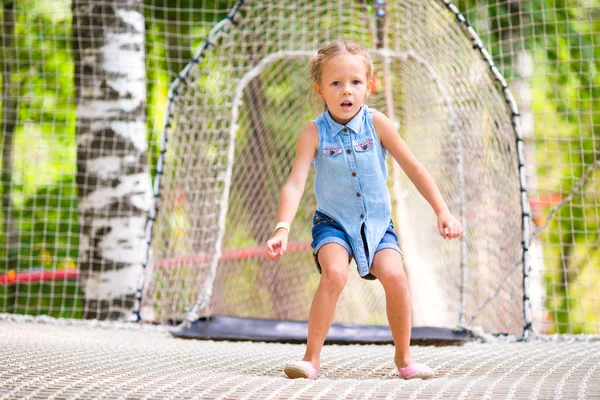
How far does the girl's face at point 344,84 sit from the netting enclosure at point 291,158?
4.53 feet

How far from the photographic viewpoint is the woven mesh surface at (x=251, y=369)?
176 centimetres

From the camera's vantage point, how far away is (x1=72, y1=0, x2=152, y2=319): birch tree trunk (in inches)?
170

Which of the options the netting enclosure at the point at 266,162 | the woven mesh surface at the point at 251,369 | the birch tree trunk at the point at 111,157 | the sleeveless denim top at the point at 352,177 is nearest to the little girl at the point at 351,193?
the sleeveless denim top at the point at 352,177

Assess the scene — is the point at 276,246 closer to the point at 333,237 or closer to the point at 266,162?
the point at 333,237

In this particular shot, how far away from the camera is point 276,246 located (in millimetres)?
2098

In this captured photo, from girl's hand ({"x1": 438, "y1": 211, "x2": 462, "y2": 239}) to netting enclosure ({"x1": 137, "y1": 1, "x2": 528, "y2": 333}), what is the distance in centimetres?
141

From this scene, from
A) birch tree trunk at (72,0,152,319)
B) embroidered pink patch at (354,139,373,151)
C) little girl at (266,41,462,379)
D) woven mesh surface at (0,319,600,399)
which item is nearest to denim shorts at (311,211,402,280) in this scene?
little girl at (266,41,462,379)

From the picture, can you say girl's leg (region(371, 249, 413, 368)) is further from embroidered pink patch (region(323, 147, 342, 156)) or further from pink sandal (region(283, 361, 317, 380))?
embroidered pink patch (region(323, 147, 342, 156))

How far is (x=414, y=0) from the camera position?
418 cm

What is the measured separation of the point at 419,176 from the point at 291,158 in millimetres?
2872

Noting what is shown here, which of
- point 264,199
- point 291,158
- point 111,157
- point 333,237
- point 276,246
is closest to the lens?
point 276,246

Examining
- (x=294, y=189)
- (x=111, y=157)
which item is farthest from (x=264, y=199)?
(x=294, y=189)

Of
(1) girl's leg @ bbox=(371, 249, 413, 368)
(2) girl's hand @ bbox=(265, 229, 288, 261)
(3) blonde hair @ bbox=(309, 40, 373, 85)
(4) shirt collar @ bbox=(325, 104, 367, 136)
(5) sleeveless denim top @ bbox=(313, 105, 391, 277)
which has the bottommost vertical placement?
(1) girl's leg @ bbox=(371, 249, 413, 368)

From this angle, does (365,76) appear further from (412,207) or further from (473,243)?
(412,207)
